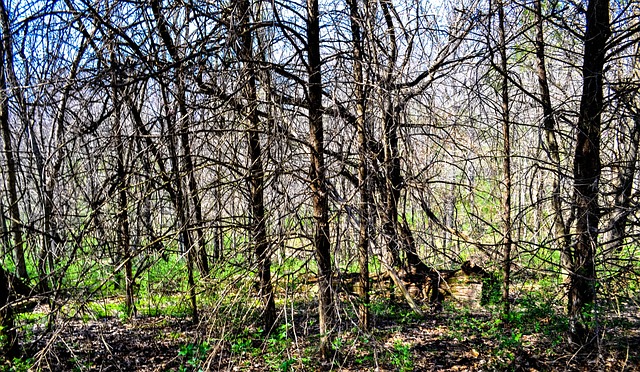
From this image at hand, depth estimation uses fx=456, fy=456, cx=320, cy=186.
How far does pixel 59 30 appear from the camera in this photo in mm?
2479

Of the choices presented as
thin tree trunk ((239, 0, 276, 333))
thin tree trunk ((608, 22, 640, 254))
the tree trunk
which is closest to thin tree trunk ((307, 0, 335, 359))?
thin tree trunk ((239, 0, 276, 333))

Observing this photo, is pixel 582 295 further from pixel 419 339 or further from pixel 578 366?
pixel 419 339

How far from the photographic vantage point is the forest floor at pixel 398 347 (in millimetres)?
4273

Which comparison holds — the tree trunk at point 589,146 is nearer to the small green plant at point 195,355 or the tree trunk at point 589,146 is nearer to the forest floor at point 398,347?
the forest floor at point 398,347

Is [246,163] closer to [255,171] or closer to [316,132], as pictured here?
[255,171]

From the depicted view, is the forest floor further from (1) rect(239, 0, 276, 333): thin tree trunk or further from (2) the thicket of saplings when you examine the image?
(1) rect(239, 0, 276, 333): thin tree trunk

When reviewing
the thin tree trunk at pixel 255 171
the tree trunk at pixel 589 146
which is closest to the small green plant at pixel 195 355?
the thin tree trunk at pixel 255 171

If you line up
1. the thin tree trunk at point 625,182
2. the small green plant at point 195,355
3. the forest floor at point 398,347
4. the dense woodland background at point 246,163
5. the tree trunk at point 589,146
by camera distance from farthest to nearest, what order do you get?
the forest floor at point 398,347, the tree trunk at point 589,146, the thin tree trunk at point 625,182, the small green plant at point 195,355, the dense woodland background at point 246,163

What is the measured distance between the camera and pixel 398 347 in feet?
15.0

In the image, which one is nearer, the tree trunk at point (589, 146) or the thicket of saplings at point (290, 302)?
the thicket of saplings at point (290, 302)

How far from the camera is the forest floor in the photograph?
4.27 m

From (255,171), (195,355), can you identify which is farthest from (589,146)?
(195,355)

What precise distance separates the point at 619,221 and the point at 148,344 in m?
5.04

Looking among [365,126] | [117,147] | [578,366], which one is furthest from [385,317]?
[117,147]
